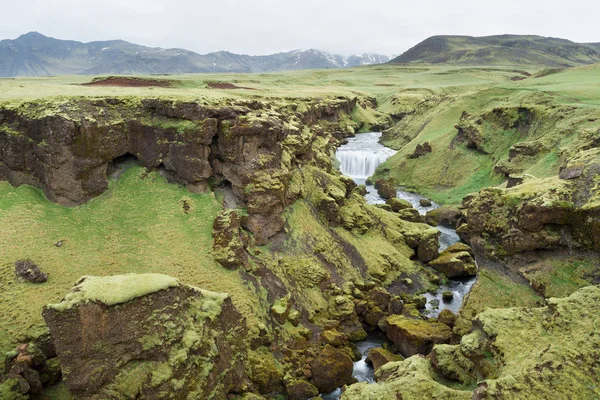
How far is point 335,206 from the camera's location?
33.6 metres

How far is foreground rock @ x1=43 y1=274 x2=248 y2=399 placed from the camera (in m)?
15.6

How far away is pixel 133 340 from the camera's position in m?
16.1

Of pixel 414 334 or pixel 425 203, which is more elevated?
pixel 425 203

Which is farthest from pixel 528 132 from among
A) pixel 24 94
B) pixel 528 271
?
pixel 24 94

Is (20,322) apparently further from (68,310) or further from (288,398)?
(288,398)

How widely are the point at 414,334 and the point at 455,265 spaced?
11.8 meters

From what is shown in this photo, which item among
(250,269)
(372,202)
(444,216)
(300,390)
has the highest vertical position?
(250,269)

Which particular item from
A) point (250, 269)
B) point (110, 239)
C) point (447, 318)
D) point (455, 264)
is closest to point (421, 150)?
point (455, 264)

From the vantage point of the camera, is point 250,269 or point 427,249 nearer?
point 250,269

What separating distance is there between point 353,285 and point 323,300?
2892 mm

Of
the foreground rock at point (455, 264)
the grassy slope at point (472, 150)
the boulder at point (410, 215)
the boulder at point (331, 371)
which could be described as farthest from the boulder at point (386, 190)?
the boulder at point (331, 371)

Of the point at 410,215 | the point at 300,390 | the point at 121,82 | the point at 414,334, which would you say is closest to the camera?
the point at 300,390

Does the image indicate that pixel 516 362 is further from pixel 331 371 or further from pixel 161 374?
pixel 161 374

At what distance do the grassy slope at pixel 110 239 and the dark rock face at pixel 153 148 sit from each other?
1269mm
